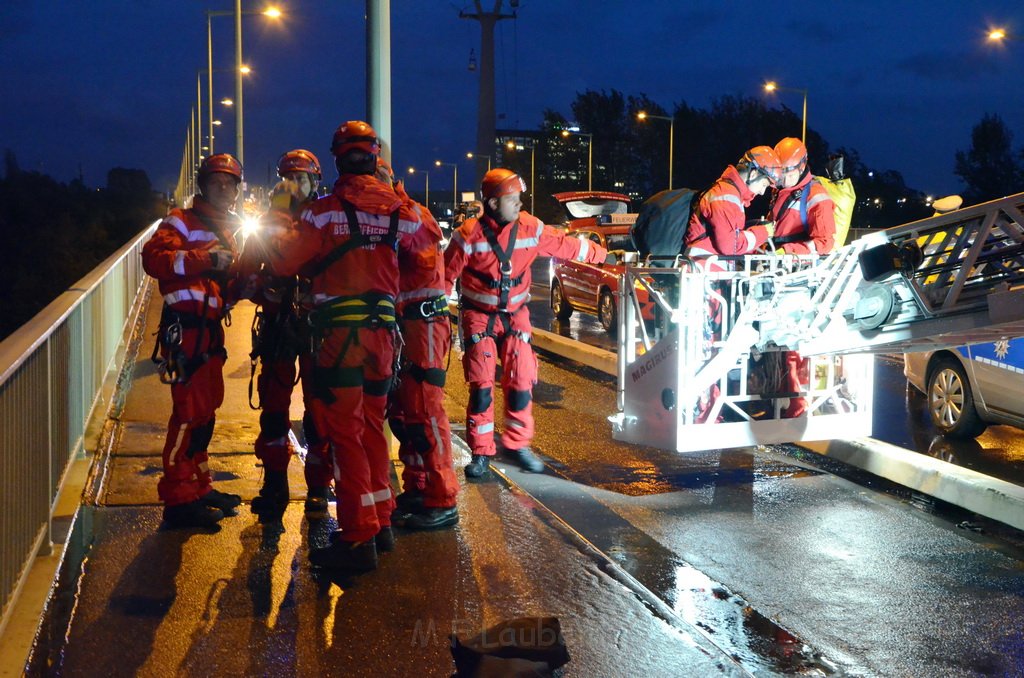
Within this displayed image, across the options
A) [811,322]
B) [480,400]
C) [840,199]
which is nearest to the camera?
[811,322]

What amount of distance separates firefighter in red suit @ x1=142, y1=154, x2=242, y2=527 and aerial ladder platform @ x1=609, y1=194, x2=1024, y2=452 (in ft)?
8.72

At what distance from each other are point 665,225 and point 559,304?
11317mm

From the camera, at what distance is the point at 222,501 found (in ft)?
20.4

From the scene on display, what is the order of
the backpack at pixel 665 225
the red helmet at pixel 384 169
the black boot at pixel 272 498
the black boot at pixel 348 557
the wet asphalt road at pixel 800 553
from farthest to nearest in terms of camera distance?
the backpack at pixel 665 225, the red helmet at pixel 384 169, the black boot at pixel 272 498, the black boot at pixel 348 557, the wet asphalt road at pixel 800 553

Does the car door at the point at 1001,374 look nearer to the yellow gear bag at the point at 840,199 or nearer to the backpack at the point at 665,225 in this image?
the yellow gear bag at the point at 840,199

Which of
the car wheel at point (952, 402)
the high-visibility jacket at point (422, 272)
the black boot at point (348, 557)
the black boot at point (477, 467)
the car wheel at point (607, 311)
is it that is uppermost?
the high-visibility jacket at point (422, 272)

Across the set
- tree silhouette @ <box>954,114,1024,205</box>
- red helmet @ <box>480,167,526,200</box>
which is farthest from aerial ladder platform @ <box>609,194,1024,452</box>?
tree silhouette @ <box>954,114,1024,205</box>

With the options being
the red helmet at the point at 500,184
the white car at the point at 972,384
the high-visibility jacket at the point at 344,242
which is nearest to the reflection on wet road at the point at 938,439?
the white car at the point at 972,384

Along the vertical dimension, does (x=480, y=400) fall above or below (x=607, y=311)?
below

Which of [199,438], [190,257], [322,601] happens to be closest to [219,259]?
[190,257]

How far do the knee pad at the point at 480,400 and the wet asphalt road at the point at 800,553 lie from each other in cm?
54

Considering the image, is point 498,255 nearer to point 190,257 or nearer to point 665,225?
point 665,225

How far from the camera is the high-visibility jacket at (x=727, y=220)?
7.51 metres

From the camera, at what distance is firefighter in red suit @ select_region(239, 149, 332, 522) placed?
593 centimetres
